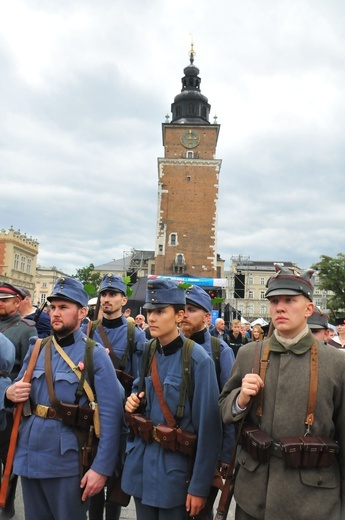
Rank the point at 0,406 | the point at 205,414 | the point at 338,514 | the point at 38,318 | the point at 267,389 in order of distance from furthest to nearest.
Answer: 1. the point at 38,318
2. the point at 0,406
3. the point at 205,414
4. the point at 267,389
5. the point at 338,514

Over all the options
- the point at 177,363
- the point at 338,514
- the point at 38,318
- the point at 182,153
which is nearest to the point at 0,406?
the point at 177,363

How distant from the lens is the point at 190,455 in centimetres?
271

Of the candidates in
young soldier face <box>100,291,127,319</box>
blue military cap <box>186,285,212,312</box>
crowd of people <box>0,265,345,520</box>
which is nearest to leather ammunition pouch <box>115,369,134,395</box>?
young soldier face <box>100,291,127,319</box>

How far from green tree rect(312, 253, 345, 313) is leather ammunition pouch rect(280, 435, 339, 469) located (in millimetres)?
40792

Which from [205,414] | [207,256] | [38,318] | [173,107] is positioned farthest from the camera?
[173,107]

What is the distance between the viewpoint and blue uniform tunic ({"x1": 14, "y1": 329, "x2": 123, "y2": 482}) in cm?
273

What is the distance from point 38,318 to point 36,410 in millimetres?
3499

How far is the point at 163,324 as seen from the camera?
2916 millimetres

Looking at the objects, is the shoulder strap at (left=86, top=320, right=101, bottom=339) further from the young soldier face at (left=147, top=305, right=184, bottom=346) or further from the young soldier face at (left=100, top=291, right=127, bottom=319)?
the young soldier face at (left=147, top=305, right=184, bottom=346)

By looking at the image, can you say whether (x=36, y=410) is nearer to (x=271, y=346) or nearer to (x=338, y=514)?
(x=271, y=346)

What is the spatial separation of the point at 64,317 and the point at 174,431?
1145 millimetres

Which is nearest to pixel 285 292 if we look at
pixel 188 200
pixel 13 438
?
pixel 13 438

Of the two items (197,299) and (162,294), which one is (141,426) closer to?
(162,294)

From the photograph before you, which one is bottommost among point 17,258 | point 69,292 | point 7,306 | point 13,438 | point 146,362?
point 13,438
